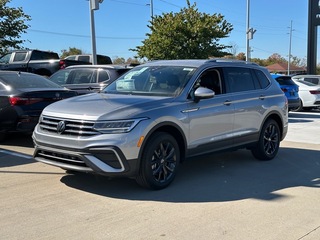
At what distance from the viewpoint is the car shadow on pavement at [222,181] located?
5.45 metres

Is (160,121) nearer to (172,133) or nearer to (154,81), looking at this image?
(172,133)

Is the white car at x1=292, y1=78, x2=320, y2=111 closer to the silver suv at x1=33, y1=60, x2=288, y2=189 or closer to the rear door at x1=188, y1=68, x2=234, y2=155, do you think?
the silver suv at x1=33, y1=60, x2=288, y2=189

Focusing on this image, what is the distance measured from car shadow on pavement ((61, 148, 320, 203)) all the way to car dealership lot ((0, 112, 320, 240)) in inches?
0.5

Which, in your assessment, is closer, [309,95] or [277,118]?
[277,118]

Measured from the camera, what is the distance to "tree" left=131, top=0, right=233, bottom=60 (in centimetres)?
2022

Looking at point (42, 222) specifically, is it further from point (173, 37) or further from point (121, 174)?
point (173, 37)

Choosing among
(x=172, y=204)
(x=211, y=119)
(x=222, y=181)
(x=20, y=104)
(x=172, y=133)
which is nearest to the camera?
(x=172, y=204)

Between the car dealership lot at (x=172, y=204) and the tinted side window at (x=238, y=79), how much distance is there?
53.6 inches

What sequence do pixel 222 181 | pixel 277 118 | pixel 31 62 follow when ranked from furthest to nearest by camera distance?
pixel 31 62, pixel 277 118, pixel 222 181

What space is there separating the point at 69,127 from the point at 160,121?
1.18 meters

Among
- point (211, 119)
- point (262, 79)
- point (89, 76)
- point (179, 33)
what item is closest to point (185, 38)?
point (179, 33)

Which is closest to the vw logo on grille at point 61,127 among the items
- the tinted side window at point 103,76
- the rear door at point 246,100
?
the rear door at point 246,100

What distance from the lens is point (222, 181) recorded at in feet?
20.4

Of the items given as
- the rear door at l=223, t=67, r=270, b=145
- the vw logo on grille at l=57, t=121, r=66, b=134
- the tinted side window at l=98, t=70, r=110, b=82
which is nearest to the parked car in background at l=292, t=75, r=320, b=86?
the tinted side window at l=98, t=70, r=110, b=82
